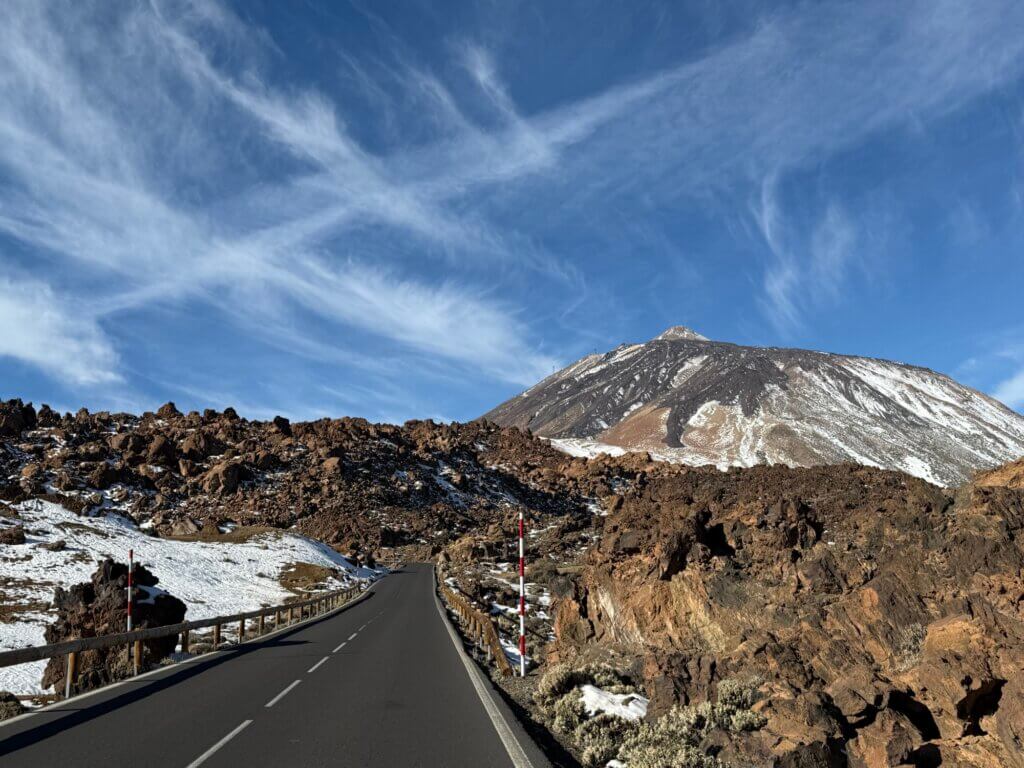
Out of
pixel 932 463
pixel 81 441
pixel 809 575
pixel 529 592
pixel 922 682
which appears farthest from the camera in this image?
pixel 932 463

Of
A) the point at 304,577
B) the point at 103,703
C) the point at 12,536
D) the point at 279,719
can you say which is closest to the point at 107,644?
the point at 103,703

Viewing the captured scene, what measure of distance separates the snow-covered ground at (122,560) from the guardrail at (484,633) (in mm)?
9711

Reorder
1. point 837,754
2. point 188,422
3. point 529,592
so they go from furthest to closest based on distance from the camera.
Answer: point 188,422
point 529,592
point 837,754

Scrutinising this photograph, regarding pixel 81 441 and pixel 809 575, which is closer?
pixel 809 575

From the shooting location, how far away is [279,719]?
9.09 meters

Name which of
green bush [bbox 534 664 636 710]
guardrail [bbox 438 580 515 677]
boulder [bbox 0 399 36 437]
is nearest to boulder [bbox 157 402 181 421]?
boulder [bbox 0 399 36 437]

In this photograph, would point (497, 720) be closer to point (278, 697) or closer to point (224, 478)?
point (278, 697)

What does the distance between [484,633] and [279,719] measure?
27.2 ft

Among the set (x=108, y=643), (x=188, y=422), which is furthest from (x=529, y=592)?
(x=188, y=422)

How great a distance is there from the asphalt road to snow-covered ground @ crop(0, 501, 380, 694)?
5489 millimetres

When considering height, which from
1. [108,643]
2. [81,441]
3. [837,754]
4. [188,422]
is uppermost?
[188,422]

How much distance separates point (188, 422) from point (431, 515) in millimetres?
53936

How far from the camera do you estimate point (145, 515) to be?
73812 mm

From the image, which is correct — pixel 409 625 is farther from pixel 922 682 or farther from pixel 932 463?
pixel 932 463
